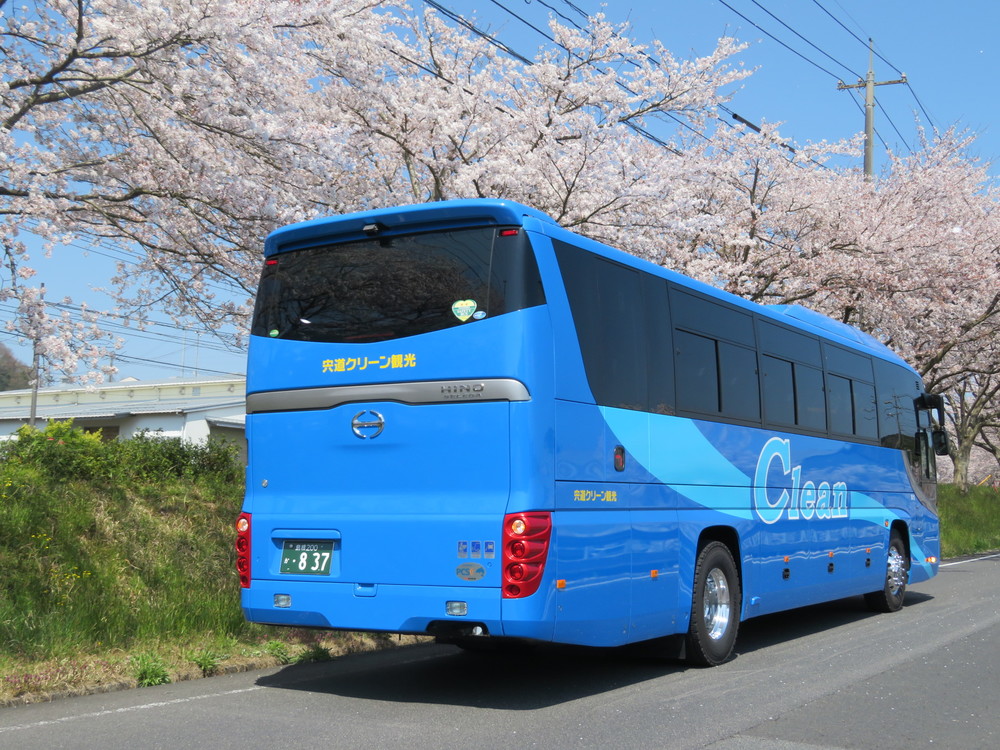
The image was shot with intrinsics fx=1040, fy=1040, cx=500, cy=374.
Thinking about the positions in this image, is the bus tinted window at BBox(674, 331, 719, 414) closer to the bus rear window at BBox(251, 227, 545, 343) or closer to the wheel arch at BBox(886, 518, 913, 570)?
the bus rear window at BBox(251, 227, 545, 343)

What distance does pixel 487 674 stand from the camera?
8.54 metres

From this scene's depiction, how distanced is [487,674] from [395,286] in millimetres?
3357

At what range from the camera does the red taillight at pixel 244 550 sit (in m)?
7.68

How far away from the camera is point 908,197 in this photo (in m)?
26.7

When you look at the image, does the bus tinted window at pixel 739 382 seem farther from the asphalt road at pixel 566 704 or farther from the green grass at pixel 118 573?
the green grass at pixel 118 573

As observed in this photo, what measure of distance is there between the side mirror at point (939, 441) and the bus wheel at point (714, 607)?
7329 millimetres

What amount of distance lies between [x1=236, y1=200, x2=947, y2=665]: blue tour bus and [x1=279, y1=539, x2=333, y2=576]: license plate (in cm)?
2

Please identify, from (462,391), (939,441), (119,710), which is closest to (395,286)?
(462,391)

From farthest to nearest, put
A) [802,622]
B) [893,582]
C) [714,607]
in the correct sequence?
1. [893,582]
2. [802,622]
3. [714,607]

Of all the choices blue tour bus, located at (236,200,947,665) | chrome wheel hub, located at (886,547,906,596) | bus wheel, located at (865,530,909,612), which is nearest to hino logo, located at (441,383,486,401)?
Answer: blue tour bus, located at (236,200,947,665)

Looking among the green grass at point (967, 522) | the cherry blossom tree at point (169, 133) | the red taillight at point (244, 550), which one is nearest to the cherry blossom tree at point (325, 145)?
the cherry blossom tree at point (169, 133)

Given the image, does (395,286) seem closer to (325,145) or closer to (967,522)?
(325,145)

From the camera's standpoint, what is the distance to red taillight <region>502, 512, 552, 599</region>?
21.9ft

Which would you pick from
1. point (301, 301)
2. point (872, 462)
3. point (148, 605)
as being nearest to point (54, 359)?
point (148, 605)
